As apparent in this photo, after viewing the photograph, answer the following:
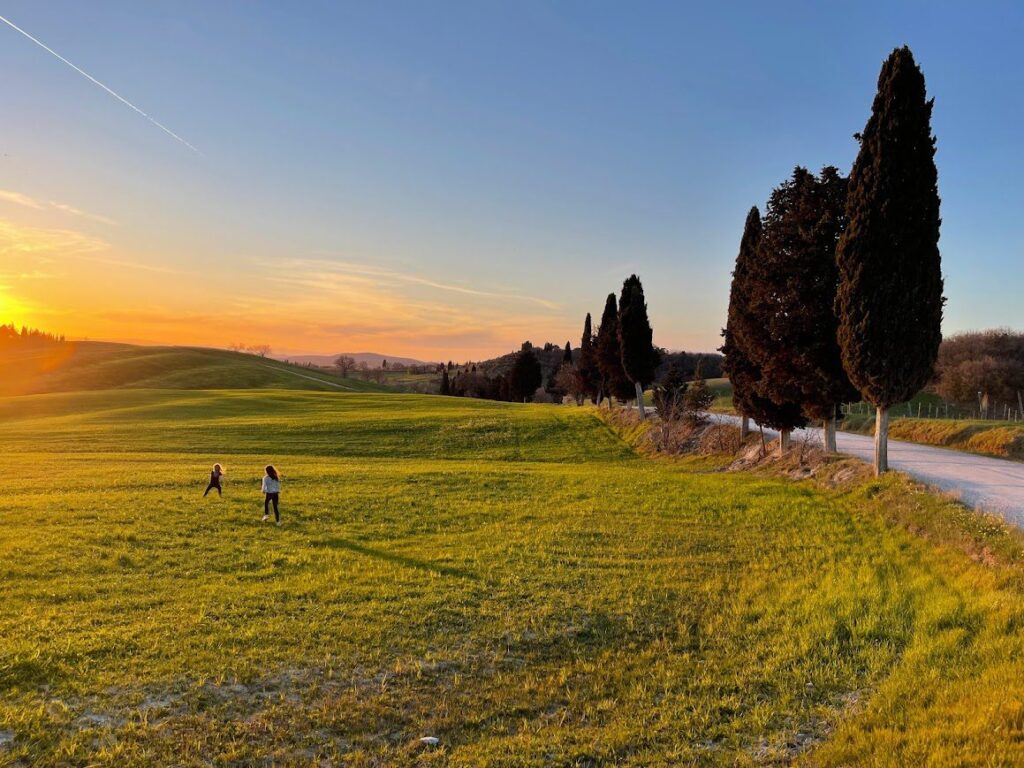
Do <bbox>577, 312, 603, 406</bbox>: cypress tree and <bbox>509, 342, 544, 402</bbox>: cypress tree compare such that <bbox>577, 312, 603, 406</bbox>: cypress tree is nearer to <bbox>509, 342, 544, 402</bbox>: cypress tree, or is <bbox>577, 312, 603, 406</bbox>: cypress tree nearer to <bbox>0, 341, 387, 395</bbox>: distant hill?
<bbox>509, 342, 544, 402</bbox>: cypress tree

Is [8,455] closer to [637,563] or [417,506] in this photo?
[417,506]

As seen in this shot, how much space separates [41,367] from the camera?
96.6 m

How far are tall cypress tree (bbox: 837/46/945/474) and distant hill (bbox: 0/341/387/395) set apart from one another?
84305 millimetres

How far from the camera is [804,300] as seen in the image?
76.8 feet

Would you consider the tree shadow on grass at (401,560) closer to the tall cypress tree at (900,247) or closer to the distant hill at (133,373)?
the tall cypress tree at (900,247)

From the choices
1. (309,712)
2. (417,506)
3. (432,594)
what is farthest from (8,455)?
(309,712)

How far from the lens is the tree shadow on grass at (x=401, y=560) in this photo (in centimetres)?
1220

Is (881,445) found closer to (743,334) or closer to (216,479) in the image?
(743,334)

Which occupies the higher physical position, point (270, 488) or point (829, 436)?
point (829, 436)

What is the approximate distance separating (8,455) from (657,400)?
35608mm

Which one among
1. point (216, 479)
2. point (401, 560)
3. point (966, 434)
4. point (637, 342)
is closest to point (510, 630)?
point (401, 560)

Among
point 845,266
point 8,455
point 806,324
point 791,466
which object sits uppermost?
point 845,266

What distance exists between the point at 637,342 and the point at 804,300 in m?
25.0

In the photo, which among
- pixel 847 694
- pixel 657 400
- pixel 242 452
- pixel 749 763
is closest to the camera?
pixel 749 763
